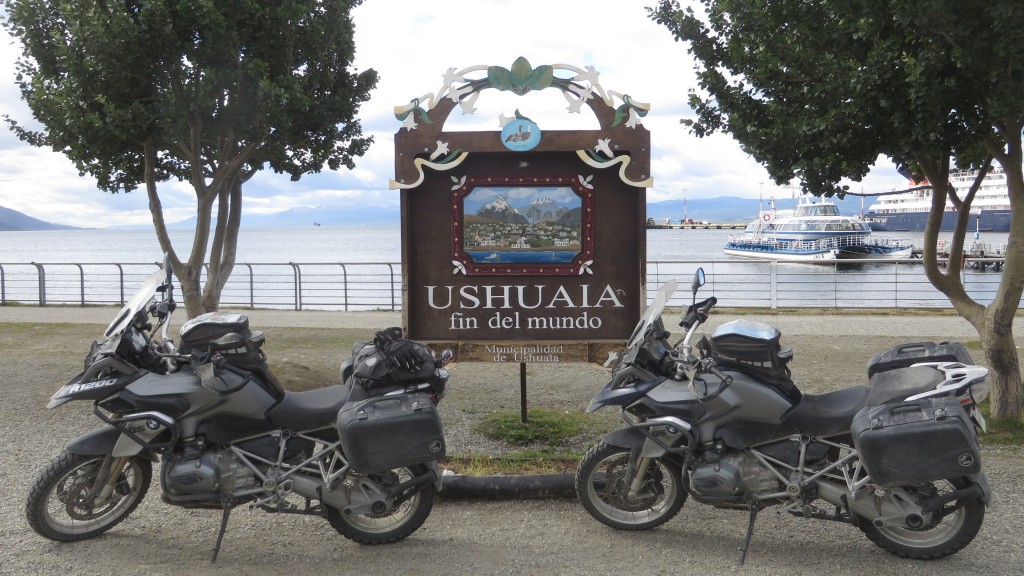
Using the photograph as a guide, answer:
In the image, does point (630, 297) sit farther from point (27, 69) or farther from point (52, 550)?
point (27, 69)

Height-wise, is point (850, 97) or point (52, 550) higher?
point (850, 97)

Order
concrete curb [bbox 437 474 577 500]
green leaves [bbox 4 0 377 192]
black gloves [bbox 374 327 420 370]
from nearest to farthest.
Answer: black gloves [bbox 374 327 420 370] → concrete curb [bbox 437 474 577 500] → green leaves [bbox 4 0 377 192]

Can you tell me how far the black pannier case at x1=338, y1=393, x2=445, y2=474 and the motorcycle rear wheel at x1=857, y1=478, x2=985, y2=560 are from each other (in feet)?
7.06

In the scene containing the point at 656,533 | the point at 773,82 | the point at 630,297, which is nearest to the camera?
the point at 656,533

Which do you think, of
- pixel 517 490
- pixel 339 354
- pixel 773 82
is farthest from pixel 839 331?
pixel 517 490

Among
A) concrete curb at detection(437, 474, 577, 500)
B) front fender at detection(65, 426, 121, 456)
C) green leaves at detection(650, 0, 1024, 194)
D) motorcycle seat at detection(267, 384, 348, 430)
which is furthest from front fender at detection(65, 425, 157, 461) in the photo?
green leaves at detection(650, 0, 1024, 194)

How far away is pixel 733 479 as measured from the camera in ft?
13.7

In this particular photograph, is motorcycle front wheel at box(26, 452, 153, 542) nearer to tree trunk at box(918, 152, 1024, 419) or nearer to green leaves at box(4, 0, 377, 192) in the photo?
green leaves at box(4, 0, 377, 192)

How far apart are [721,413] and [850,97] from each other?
3.36 m

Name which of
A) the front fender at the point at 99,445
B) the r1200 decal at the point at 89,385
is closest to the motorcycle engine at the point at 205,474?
the front fender at the point at 99,445

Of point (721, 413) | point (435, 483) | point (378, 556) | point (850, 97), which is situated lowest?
point (378, 556)

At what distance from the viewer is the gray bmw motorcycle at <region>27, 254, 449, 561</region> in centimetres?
420

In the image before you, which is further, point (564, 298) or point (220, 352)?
point (564, 298)

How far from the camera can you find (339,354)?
10508mm
